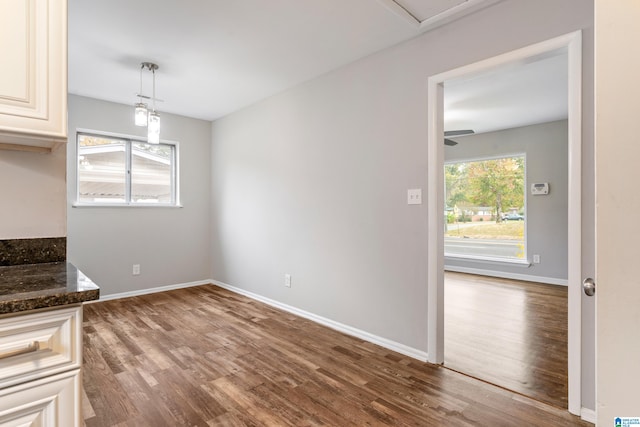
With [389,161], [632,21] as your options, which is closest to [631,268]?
[632,21]

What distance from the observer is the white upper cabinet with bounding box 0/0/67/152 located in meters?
1.07

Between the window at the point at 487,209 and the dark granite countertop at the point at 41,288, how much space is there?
621cm

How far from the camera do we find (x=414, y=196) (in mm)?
2518

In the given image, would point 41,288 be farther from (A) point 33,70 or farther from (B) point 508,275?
(B) point 508,275

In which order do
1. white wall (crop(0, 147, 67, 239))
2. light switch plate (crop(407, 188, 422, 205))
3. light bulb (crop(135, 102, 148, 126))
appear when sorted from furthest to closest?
light bulb (crop(135, 102, 148, 126)), light switch plate (crop(407, 188, 422, 205)), white wall (crop(0, 147, 67, 239))

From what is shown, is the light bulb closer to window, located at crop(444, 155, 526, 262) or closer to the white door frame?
the white door frame

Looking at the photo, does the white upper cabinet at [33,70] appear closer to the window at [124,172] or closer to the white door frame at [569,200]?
the white door frame at [569,200]

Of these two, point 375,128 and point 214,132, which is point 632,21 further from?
point 214,132

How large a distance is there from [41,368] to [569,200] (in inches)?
97.4

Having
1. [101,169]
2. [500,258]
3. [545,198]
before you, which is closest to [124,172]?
[101,169]

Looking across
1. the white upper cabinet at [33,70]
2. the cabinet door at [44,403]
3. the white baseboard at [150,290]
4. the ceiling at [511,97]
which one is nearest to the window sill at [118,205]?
the white baseboard at [150,290]

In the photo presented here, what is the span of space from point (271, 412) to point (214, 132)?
4204 millimetres

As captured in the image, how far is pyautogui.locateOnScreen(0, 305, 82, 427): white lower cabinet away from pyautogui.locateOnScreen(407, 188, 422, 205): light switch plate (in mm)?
2173

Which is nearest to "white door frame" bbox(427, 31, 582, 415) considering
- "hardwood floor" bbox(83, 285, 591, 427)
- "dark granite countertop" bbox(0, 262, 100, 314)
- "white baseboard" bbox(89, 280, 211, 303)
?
"hardwood floor" bbox(83, 285, 591, 427)
